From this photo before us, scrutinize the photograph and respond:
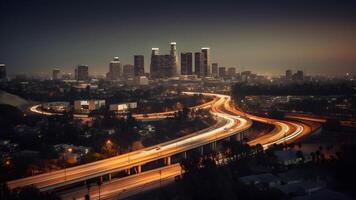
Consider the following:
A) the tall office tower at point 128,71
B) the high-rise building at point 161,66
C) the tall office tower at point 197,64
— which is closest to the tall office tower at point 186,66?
the tall office tower at point 197,64

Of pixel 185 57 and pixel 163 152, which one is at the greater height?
pixel 185 57

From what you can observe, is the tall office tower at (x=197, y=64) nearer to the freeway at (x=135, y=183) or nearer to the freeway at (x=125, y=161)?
the freeway at (x=125, y=161)

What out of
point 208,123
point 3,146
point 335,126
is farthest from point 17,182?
point 335,126

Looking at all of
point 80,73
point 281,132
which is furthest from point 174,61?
point 281,132

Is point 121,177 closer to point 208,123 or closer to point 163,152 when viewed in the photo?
point 163,152

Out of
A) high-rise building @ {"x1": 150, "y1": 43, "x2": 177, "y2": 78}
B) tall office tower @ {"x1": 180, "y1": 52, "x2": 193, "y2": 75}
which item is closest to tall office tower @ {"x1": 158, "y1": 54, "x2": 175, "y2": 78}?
high-rise building @ {"x1": 150, "y1": 43, "x2": 177, "y2": 78}

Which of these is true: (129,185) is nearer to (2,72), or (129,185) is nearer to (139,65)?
(2,72)
